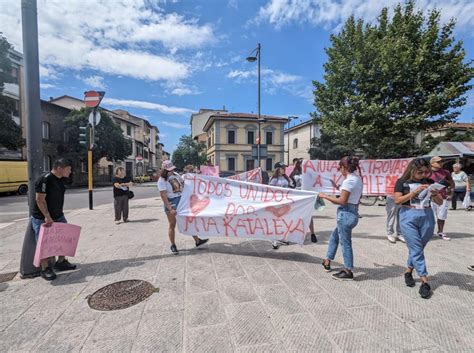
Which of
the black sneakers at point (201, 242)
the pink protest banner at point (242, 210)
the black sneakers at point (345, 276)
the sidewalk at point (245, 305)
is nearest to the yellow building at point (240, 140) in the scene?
the black sneakers at point (201, 242)

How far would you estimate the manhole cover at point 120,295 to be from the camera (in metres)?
3.07

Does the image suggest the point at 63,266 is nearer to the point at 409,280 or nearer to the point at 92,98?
the point at 409,280

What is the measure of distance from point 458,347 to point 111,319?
130 inches

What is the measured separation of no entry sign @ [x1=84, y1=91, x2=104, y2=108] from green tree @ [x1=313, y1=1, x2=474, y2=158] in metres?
11.4

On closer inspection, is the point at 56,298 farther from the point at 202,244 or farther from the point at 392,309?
the point at 392,309

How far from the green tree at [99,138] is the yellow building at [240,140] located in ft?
44.8

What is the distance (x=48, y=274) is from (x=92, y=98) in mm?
8392

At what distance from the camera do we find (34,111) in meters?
4.05

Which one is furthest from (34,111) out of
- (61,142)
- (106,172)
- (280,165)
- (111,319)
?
(106,172)

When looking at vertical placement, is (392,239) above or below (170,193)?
below

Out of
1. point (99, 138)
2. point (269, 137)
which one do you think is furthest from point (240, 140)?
point (99, 138)

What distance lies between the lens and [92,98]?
1023 cm

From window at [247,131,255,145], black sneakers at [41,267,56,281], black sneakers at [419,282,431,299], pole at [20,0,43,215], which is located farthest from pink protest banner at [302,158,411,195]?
window at [247,131,255,145]

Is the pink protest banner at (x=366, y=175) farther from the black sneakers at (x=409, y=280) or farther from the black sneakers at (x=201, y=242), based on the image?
the black sneakers at (x=409, y=280)
